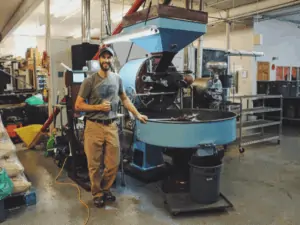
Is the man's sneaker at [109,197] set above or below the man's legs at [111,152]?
below

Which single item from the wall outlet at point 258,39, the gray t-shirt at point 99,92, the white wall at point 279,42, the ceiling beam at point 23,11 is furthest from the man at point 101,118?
the white wall at point 279,42

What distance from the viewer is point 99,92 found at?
9.42 ft

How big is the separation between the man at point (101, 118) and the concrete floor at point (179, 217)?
0.29m

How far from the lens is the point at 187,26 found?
2.92m

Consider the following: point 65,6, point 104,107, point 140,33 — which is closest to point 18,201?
point 104,107

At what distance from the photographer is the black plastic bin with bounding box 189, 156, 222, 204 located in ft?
9.12

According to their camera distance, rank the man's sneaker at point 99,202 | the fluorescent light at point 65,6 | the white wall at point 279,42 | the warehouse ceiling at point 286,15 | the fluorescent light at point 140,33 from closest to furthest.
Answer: the fluorescent light at point 140,33
the man's sneaker at point 99,202
the fluorescent light at point 65,6
the warehouse ceiling at point 286,15
the white wall at point 279,42

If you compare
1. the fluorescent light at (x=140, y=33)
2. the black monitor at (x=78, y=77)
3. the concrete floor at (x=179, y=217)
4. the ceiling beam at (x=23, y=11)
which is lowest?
the concrete floor at (x=179, y=217)

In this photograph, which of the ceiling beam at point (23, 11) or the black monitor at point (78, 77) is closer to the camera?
the black monitor at point (78, 77)

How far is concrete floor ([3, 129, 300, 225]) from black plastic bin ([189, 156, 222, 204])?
172 millimetres

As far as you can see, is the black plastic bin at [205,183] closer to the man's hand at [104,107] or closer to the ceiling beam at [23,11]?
the man's hand at [104,107]

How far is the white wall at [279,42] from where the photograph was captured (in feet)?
29.8

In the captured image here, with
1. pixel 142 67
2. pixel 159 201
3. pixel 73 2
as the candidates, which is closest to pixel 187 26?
pixel 142 67

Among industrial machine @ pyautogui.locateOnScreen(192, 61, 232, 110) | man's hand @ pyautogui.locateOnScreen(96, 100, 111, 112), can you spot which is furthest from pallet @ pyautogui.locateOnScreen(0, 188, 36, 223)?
industrial machine @ pyautogui.locateOnScreen(192, 61, 232, 110)
